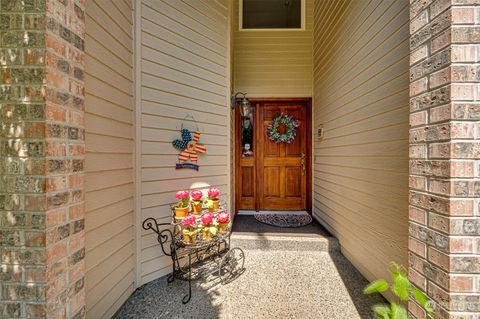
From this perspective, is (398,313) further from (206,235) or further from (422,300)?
(206,235)

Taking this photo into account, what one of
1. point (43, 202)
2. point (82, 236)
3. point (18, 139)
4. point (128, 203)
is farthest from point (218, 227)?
point (18, 139)

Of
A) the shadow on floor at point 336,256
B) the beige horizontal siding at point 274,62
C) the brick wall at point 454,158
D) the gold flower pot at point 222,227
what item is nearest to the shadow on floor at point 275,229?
the shadow on floor at point 336,256

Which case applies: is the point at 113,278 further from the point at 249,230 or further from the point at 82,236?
the point at 249,230

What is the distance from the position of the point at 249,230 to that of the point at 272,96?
2198mm

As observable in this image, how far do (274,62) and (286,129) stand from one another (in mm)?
1153

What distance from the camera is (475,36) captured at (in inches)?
33.0

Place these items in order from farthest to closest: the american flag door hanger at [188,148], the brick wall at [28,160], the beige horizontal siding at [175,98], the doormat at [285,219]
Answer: the doormat at [285,219]
the american flag door hanger at [188,148]
the beige horizontal siding at [175,98]
the brick wall at [28,160]

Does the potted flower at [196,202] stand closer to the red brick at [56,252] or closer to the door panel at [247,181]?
the red brick at [56,252]

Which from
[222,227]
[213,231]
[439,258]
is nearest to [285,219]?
[222,227]

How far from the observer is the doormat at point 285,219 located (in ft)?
10.6

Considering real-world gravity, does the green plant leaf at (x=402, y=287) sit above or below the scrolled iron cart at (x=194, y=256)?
above

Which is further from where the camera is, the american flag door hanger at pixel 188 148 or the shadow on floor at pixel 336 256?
the american flag door hanger at pixel 188 148

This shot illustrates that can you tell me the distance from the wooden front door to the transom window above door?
131 centimetres

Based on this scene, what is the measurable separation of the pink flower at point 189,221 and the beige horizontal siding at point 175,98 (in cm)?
35
